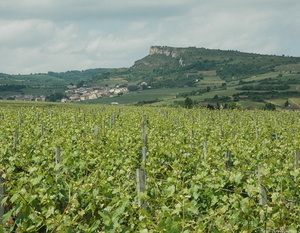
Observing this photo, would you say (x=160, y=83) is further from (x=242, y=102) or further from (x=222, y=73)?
(x=242, y=102)

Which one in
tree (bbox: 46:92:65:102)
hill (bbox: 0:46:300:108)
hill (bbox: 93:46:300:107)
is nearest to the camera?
hill (bbox: 0:46:300:108)

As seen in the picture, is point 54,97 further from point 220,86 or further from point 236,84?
point 236,84

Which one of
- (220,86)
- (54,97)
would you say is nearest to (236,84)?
(220,86)

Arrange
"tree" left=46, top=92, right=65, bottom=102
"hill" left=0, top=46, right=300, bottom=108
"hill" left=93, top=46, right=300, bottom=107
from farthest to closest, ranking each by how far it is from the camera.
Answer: "tree" left=46, top=92, right=65, bottom=102 < "hill" left=93, top=46, right=300, bottom=107 < "hill" left=0, top=46, right=300, bottom=108

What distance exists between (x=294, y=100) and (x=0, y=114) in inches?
2979

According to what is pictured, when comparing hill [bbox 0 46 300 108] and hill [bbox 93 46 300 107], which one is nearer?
hill [bbox 0 46 300 108]

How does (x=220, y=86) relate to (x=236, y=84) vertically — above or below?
below

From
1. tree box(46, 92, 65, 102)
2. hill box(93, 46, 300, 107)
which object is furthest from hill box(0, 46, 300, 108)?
tree box(46, 92, 65, 102)

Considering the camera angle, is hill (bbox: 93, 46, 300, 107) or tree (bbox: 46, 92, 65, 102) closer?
hill (bbox: 93, 46, 300, 107)

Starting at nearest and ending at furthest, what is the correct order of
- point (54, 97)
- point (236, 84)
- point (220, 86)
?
point (54, 97) → point (220, 86) → point (236, 84)

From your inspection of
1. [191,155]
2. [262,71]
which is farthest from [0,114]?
[262,71]

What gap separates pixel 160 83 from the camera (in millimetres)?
162750

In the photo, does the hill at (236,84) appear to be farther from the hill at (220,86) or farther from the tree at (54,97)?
the tree at (54,97)

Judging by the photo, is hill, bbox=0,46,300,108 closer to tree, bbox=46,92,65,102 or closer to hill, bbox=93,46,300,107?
hill, bbox=93,46,300,107
